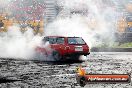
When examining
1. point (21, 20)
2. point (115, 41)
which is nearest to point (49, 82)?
point (115, 41)

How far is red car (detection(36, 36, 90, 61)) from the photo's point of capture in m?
22.2

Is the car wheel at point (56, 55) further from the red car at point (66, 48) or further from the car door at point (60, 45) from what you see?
the car door at point (60, 45)

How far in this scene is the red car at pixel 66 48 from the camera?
22.2 m

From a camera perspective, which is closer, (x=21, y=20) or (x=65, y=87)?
(x=65, y=87)

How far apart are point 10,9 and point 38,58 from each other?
925 inches

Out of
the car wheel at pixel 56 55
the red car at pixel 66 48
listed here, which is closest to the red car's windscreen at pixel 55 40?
the red car at pixel 66 48

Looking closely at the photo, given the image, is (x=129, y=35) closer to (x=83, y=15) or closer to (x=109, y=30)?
(x=109, y=30)

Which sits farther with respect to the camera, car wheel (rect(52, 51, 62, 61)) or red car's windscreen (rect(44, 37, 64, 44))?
red car's windscreen (rect(44, 37, 64, 44))

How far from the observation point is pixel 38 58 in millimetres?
24906

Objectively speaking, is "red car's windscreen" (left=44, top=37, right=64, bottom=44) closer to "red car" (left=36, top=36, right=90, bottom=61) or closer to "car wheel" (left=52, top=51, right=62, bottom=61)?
"red car" (left=36, top=36, right=90, bottom=61)

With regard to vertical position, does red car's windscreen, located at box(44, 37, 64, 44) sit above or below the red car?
above

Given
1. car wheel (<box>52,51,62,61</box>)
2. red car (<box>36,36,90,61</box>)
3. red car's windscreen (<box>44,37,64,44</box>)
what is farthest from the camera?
red car's windscreen (<box>44,37,64,44</box>)

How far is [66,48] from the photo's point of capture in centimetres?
2228

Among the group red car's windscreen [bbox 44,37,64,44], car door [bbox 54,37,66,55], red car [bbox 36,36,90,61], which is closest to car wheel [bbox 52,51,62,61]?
red car [bbox 36,36,90,61]
